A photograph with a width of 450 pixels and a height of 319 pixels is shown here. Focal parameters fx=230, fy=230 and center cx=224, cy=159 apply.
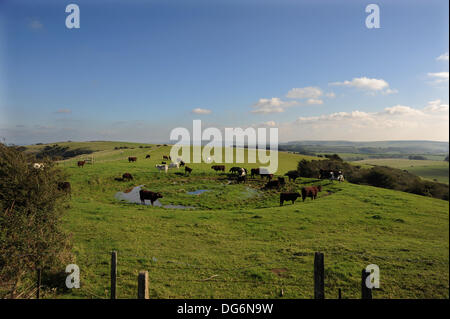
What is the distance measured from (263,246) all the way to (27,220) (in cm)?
1019

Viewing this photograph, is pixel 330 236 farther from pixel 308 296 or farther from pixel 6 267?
pixel 6 267

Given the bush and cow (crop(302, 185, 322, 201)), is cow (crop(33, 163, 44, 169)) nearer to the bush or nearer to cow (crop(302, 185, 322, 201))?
the bush

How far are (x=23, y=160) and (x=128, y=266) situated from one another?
7.36 metres

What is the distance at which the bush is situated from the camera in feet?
25.7

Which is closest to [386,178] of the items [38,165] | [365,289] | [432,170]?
[432,170]

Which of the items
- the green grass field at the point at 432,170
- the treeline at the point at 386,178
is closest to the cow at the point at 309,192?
the treeline at the point at 386,178

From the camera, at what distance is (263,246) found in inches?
471

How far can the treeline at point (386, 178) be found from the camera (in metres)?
27.1

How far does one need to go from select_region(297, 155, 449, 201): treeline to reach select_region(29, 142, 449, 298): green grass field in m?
Answer: 8.84

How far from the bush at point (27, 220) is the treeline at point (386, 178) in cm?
3402
